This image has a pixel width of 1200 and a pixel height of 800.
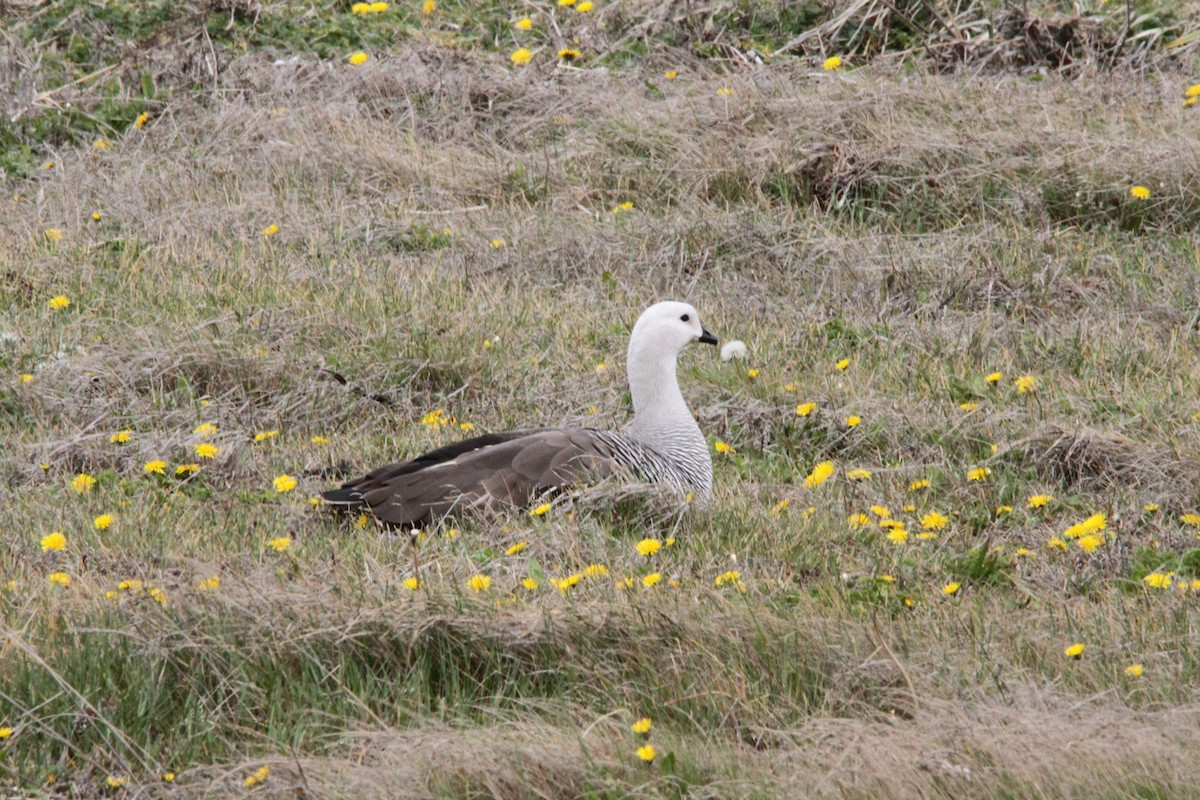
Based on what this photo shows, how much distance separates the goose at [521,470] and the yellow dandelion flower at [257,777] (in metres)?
1.49

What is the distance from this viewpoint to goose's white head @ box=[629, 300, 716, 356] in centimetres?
530

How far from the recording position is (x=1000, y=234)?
24.2ft

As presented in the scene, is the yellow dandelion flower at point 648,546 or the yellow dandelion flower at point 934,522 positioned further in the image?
the yellow dandelion flower at point 934,522

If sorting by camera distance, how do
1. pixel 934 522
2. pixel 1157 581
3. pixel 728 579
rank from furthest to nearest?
pixel 934 522, pixel 728 579, pixel 1157 581

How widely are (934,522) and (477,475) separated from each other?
1.37m

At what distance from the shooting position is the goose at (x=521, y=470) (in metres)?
4.63

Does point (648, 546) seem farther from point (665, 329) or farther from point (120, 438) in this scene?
point (120, 438)

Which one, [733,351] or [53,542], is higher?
[53,542]

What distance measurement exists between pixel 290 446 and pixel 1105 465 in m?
2.84

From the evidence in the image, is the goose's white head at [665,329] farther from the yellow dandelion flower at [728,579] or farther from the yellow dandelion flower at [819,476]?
the yellow dandelion flower at [728,579]

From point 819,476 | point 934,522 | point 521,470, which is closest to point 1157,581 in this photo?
point 934,522

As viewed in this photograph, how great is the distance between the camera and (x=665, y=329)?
5328mm

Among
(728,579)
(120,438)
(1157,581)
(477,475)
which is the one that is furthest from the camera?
(120,438)

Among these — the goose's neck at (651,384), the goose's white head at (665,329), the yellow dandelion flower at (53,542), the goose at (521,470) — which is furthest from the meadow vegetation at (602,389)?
the goose's white head at (665,329)
